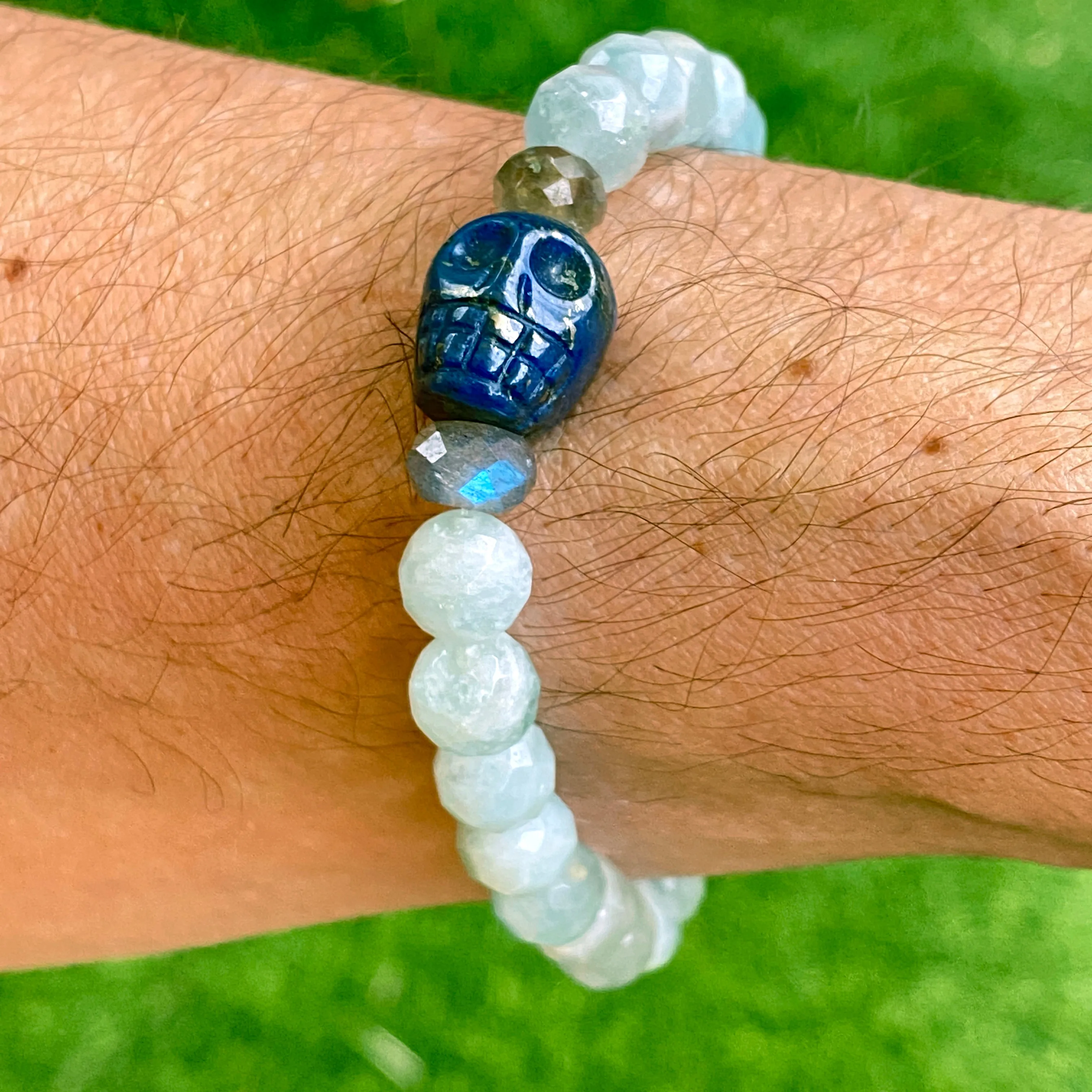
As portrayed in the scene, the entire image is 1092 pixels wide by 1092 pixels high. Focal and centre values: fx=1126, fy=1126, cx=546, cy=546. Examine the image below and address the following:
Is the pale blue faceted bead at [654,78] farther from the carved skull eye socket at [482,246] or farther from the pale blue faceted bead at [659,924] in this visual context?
the pale blue faceted bead at [659,924]

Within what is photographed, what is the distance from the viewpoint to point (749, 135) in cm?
112

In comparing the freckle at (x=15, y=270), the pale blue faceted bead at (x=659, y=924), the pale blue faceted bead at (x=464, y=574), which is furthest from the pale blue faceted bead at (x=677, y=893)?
the freckle at (x=15, y=270)

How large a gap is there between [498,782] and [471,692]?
0.09 meters

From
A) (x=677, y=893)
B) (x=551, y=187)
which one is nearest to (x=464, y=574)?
(x=551, y=187)

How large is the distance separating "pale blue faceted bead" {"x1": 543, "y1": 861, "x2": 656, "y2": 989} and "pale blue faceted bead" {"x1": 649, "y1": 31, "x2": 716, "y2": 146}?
67 centimetres

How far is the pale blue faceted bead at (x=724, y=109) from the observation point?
1031mm

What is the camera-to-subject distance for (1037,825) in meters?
0.92

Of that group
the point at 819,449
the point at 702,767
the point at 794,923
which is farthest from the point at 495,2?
the point at 794,923

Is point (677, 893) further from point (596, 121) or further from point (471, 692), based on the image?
point (596, 121)

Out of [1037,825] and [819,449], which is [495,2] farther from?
[1037,825]

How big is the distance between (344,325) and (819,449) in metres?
0.37

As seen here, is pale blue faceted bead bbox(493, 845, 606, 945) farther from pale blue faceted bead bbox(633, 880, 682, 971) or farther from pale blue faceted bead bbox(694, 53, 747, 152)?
pale blue faceted bead bbox(694, 53, 747, 152)

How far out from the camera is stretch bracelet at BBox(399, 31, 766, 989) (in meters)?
0.77

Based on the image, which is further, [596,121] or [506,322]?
[596,121]
